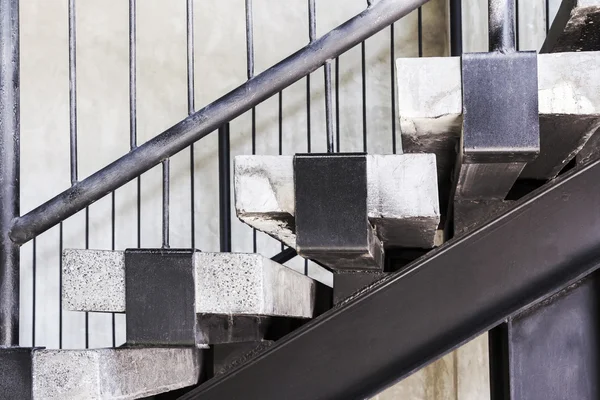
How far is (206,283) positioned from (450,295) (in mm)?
457

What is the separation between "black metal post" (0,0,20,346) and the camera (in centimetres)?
135

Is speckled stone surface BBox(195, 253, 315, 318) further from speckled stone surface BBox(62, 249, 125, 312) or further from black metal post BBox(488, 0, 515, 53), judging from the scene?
black metal post BBox(488, 0, 515, 53)

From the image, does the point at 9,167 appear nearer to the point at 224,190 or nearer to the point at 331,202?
the point at 331,202

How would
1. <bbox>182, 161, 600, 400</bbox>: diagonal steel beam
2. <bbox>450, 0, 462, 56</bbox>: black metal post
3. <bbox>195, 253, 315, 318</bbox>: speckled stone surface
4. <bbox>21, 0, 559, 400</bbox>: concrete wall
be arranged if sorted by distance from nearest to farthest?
<bbox>195, 253, 315, 318</bbox>: speckled stone surface
<bbox>182, 161, 600, 400</bbox>: diagonal steel beam
<bbox>450, 0, 462, 56</bbox>: black metal post
<bbox>21, 0, 559, 400</bbox>: concrete wall

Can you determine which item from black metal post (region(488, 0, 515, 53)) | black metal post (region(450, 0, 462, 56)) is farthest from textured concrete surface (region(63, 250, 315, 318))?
black metal post (region(450, 0, 462, 56))

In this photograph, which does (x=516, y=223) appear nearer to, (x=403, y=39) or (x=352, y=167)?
(x=352, y=167)

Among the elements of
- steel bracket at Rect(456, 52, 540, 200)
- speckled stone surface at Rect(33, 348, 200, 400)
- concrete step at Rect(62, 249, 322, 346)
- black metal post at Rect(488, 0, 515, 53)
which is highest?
black metal post at Rect(488, 0, 515, 53)

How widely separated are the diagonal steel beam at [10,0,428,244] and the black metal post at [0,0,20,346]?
0.10 ft

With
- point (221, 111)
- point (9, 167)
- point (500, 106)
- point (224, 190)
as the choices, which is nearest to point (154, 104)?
point (224, 190)

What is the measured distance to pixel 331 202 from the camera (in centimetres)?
110

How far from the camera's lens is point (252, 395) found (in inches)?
56.2

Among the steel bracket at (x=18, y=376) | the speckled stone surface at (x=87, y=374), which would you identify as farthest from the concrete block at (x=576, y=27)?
the steel bracket at (x=18, y=376)

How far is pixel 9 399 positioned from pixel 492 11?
1.04 m

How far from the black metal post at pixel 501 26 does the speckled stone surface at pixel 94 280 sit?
2.36 feet
